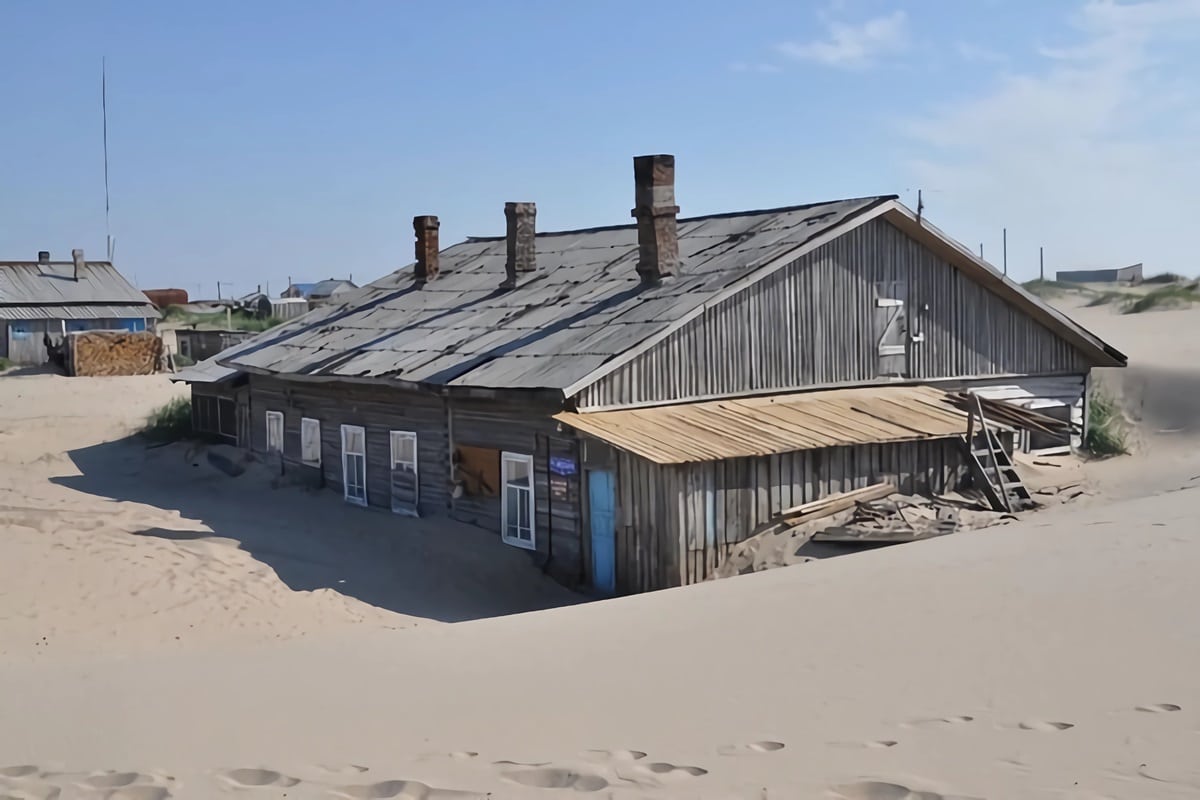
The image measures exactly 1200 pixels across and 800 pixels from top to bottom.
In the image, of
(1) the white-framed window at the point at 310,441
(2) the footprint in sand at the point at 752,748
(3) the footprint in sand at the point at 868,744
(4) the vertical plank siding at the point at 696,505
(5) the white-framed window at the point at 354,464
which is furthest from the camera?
(1) the white-framed window at the point at 310,441

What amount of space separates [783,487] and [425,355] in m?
6.13

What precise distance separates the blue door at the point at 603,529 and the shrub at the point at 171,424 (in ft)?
52.9

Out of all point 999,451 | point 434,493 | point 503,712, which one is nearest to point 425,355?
point 434,493

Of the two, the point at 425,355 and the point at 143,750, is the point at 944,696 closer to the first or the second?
the point at 143,750

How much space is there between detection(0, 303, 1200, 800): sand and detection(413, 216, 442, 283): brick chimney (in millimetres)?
10080

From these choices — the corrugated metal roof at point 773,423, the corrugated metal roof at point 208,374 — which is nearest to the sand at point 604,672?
the corrugated metal roof at point 773,423

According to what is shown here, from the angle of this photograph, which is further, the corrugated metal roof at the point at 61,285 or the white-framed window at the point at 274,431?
the corrugated metal roof at the point at 61,285

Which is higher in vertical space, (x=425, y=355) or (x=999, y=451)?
(x=425, y=355)

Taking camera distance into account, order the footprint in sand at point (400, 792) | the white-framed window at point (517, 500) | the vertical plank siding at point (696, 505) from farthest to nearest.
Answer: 1. the white-framed window at point (517, 500)
2. the vertical plank siding at point (696, 505)
3. the footprint in sand at point (400, 792)

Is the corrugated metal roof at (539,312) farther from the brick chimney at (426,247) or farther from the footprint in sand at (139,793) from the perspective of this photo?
the footprint in sand at (139,793)

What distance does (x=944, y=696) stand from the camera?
727 cm

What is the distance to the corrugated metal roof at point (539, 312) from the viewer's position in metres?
16.3

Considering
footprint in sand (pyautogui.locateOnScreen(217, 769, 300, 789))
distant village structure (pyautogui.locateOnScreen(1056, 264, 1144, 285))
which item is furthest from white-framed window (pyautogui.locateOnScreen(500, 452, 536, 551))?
distant village structure (pyautogui.locateOnScreen(1056, 264, 1144, 285))

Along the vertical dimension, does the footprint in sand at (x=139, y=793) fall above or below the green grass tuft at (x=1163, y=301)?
below
